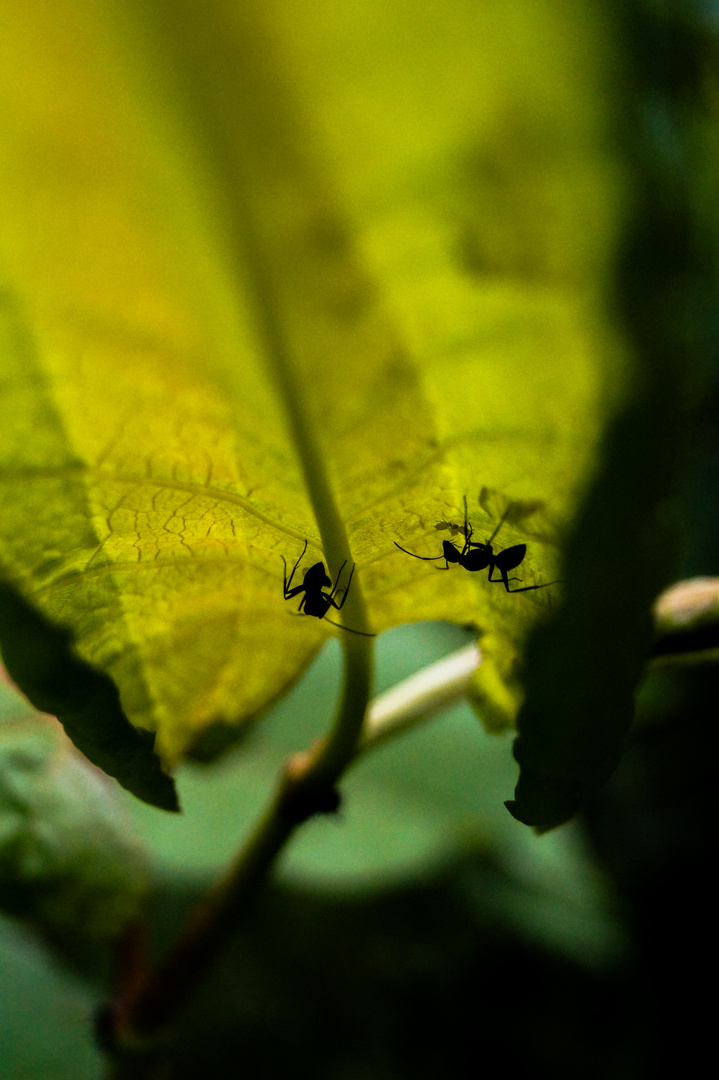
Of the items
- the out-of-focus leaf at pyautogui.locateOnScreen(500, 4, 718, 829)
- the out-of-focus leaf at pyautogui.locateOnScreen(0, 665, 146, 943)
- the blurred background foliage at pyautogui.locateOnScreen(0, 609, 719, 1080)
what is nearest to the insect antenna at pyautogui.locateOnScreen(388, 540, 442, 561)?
the out-of-focus leaf at pyautogui.locateOnScreen(500, 4, 718, 829)

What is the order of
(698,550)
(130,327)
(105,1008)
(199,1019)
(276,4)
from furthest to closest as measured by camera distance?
1. (698,550)
2. (199,1019)
3. (105,1008)
4. (130,327)
5. (276,4)

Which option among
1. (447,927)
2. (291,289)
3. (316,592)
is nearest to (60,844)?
(316,592)

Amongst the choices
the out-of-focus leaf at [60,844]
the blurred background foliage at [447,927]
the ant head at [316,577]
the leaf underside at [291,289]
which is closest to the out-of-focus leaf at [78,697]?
the leaf underside at [291,289]

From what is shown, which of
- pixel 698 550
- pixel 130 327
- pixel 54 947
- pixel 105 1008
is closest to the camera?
pixel 130 327

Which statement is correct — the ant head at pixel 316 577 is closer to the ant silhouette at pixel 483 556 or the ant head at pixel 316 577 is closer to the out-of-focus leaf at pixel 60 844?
the ant silhouette at pixel 483 556

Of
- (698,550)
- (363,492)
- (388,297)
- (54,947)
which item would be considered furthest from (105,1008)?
(698,550)

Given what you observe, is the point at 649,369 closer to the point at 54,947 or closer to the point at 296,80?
the point at 296,80

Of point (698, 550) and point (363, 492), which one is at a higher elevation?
point (363, 492)
